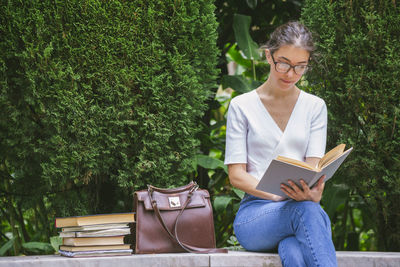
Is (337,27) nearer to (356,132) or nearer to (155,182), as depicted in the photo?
(356,132)

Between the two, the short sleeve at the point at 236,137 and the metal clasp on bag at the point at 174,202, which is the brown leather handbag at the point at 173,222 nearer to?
the metal clasp on bag at the point at 174,202

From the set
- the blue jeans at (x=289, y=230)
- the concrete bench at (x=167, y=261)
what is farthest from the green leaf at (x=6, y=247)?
the blue jeans at (x=289, y=230)

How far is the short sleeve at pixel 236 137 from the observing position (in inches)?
106

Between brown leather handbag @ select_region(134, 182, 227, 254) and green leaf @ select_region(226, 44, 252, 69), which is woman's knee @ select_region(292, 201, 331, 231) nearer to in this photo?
brown leather handbag @ select_region(134, 182, 227, 254)

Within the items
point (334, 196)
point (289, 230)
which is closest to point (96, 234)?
point (289, 230)

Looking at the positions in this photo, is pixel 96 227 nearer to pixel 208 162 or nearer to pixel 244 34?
pixel 208 162

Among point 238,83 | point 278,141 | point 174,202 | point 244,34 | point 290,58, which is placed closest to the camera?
point 290,58

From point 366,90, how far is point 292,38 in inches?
34.4

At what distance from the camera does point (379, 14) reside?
3.22 m

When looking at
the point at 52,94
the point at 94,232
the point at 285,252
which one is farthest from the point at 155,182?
the point at 285,252

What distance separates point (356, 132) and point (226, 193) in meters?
1.34

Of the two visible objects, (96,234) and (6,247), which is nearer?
(96,234)

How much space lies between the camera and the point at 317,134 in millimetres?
2777

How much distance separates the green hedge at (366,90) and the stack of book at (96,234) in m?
1.55
